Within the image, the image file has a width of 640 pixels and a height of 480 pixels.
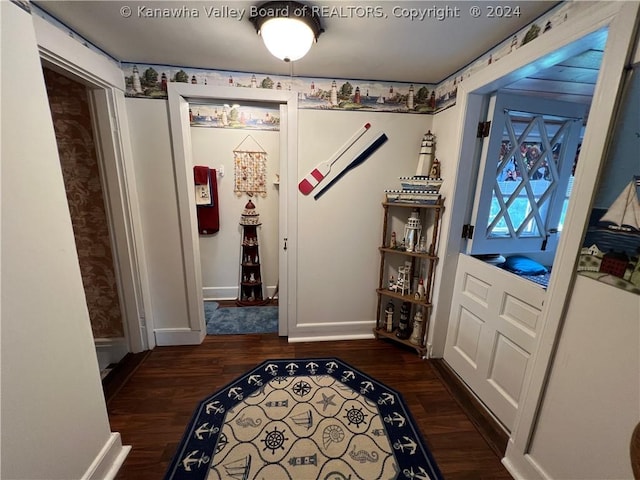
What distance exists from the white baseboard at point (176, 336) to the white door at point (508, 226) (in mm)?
2296

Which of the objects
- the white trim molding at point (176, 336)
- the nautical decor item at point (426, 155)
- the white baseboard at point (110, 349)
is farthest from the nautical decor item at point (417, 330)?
the white baseboard at point (110, 349)

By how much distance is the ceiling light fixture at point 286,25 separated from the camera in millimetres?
1172

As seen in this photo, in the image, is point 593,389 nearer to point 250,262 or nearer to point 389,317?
point 389,317

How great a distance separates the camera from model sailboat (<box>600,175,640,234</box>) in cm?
87

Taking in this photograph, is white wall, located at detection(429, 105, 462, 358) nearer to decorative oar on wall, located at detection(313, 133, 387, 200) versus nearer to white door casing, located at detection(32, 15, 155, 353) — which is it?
decorative oar on wall, located at detection(313, 133, 387, 200)

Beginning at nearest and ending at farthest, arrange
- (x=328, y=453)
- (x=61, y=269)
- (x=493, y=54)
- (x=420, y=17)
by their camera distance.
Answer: (x=61, y=269) → (x=420, y=17) → (x=328, y=453) → (x=493, y=54)

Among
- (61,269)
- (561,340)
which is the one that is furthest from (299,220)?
(561,340)

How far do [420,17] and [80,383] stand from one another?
2343mm

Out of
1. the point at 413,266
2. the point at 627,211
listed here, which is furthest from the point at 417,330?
the point at 627,211

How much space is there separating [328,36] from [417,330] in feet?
7.55

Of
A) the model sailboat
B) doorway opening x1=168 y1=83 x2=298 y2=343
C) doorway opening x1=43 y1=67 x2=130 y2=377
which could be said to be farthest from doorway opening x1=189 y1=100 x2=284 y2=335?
the model sailboat

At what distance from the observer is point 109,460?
1.27 m

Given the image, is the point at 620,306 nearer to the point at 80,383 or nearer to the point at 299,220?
the point at 299,220

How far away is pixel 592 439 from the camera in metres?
0.99
